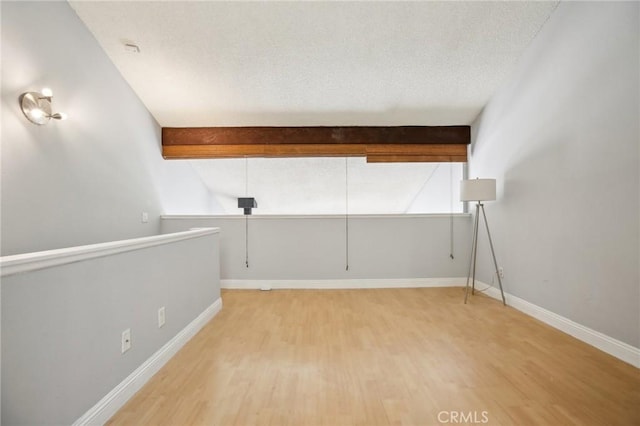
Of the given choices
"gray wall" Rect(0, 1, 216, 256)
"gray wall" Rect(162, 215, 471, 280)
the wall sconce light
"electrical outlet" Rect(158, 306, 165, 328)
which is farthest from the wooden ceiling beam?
"electrical outlet" Rect(158, 306, 165, 328)

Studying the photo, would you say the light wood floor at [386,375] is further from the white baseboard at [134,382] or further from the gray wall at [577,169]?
the gray wall at [577,169]

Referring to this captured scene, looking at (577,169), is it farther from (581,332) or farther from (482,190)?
(581,332)

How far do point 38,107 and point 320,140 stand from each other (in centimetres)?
283

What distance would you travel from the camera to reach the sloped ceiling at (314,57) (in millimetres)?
2592

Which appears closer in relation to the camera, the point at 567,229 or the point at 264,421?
the point at 264,421

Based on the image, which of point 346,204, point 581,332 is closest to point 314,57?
point 346,204

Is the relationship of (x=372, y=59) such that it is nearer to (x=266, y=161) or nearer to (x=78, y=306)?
(x=266, y=161)

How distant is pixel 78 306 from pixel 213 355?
1.04 metres

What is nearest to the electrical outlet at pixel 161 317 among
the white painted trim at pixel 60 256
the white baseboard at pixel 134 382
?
the white baseboard at pixel 134 382

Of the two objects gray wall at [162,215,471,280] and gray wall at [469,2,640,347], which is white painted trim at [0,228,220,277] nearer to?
gray wall at [162,215,471,280]

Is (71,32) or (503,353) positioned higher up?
(71,32)

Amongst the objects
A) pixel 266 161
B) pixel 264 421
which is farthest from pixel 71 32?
pixel 264 421

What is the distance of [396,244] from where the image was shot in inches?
159

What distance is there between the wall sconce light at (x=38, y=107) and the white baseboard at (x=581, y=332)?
4629 millimetres
